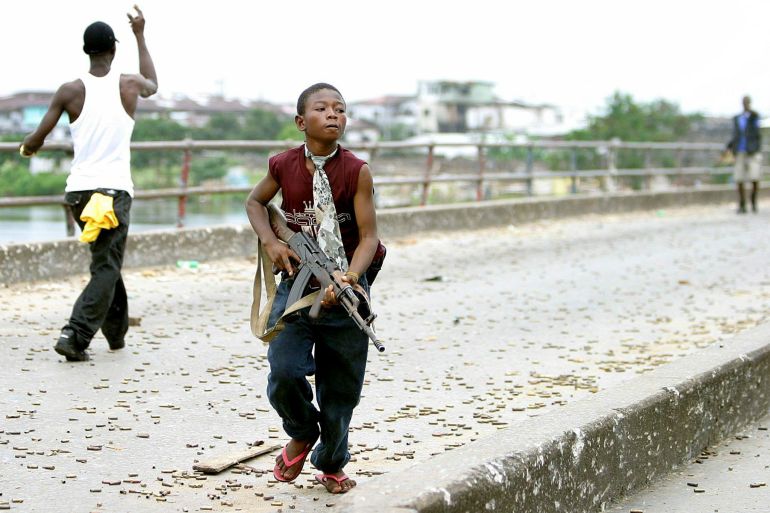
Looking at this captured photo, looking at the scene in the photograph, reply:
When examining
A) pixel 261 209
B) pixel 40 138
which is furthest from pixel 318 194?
pixel 40 138

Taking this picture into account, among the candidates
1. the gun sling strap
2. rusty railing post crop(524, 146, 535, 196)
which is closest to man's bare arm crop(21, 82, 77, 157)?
the gun sling strap

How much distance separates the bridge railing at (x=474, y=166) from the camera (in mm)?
12094

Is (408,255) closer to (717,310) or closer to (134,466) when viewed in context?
(717,310)

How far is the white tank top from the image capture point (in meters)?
6.98

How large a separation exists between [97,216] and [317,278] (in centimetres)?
297

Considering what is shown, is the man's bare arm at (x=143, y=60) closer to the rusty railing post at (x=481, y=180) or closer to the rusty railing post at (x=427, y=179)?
the rusty railing post at (x=427, y=179)

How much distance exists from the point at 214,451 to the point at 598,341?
3811 mm

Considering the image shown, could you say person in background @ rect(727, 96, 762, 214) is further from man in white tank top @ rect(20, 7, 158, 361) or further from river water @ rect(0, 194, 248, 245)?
man in white tank top @ rect(20, 7, 158, 361)

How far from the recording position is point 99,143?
22.9ft

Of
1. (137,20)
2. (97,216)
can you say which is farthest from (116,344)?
(137,20)

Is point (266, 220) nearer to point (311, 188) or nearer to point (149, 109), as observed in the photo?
point (311, 188)

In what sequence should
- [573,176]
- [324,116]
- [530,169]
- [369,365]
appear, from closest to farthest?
1. [324,116]
2. [369,365]
3. [530,169]
4. [573,176]

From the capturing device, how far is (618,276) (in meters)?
11.9

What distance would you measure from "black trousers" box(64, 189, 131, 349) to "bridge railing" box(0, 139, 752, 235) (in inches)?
127
